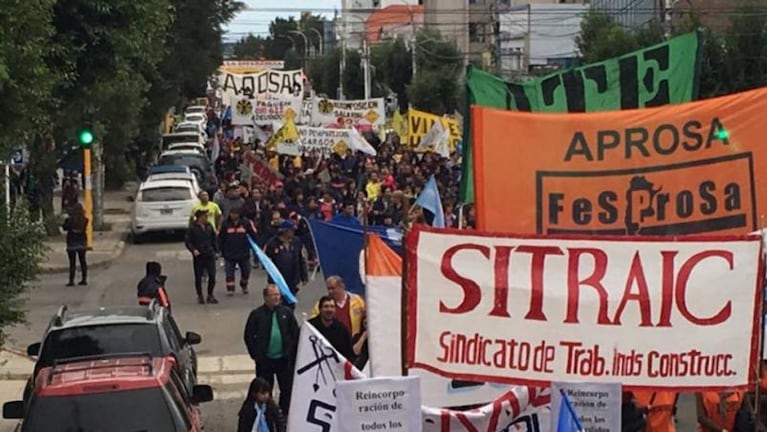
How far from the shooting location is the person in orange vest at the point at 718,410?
993 centimetres

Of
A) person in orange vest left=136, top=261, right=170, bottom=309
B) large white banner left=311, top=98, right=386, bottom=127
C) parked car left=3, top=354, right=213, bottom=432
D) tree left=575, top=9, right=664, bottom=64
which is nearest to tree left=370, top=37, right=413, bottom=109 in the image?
tree left=575, top=9, right=664, bottom=64

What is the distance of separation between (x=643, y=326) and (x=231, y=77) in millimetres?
38533

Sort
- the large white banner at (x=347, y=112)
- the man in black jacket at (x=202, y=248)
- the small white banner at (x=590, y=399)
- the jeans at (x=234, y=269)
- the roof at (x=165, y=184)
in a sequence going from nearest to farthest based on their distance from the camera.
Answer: the small white banner at (x=590, y=399)
the man in black jacket at (x=202, y=248)
the jeans at (x=234, y=269)
the roof at (x=165, y=184)
the large white banner at (x=347, y=112)

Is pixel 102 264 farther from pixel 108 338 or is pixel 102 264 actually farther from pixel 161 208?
pixel 108 338

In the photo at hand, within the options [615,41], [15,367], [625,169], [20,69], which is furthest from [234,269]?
[615,41]

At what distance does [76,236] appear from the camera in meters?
23.4

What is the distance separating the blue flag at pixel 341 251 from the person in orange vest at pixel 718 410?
474 cm

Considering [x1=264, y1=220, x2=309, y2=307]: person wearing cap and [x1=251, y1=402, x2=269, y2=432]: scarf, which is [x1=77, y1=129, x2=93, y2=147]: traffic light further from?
[x1=251, y1=402, x2=269, y2=432]: scarf

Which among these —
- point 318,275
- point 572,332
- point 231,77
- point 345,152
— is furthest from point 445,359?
point 231,77

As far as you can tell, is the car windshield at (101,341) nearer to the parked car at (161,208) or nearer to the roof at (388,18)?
the parked car at (161,208)

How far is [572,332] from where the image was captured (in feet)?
26.3

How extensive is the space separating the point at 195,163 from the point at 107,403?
3250 cm

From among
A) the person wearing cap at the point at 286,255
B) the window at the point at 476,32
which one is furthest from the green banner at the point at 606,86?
the window at the point at 476,32

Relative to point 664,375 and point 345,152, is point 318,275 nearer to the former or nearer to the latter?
point 345,152
